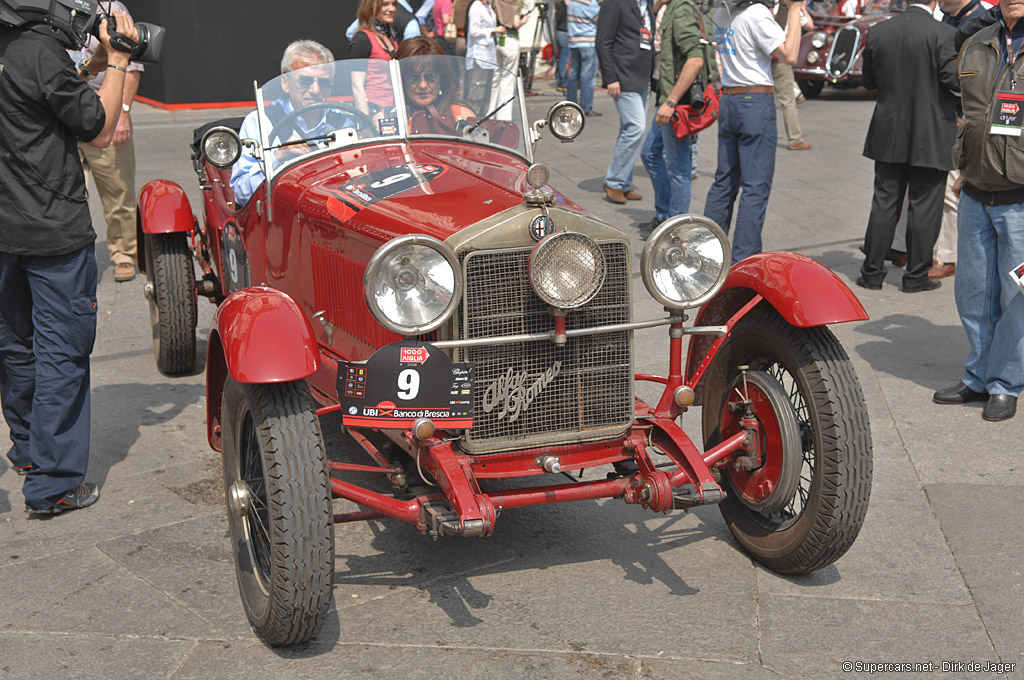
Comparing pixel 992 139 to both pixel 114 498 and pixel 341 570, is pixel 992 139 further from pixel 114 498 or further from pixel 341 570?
pixel 114 498

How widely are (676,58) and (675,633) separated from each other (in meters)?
5.70

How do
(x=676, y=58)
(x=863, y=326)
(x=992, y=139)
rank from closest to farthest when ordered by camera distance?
(x=992, y=139) < (x=863, y=326) < (x=676, y=58)

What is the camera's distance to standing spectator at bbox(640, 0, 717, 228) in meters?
8.09

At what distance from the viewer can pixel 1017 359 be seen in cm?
542

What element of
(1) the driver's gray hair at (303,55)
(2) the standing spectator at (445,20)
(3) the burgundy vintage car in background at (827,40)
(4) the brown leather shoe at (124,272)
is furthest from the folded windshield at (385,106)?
(3) the burgundy vintage car in background at (827,40)

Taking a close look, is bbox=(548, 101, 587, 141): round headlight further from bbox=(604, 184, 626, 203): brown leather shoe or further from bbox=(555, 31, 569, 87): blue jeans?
bbox=(555, 31, 569, 87): blue jeans

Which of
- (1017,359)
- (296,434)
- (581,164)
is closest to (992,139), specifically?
(1017,359)

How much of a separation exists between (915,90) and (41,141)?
5636 millimetres

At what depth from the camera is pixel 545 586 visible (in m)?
3.93

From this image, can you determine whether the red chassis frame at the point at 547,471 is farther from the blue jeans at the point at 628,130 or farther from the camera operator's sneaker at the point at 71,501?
the blue jeans at the point at 628,130

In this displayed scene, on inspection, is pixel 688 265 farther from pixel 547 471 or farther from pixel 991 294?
pixel 991 294

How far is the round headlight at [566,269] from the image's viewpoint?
11.5 ft

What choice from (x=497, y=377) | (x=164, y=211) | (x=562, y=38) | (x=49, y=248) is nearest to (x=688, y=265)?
(x=497, y=377)

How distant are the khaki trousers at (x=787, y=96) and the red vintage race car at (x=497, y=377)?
9.00m
